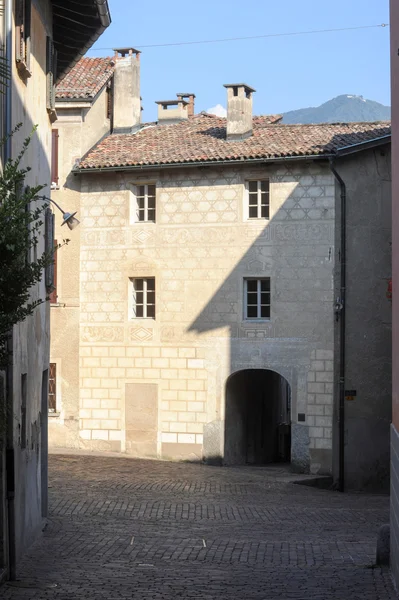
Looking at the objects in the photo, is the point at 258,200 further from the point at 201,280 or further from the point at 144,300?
the point at 144,300

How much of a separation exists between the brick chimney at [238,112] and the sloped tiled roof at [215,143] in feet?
0.90

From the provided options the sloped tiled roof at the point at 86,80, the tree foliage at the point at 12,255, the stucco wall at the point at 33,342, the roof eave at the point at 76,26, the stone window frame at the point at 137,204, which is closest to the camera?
the tree foliage at the point at 12,255

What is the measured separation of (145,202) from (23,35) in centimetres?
1697

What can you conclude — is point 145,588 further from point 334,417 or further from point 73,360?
point 73,360

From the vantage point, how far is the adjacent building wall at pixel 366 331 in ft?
97.0

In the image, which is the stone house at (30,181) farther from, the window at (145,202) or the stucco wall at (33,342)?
the window at (145,202)

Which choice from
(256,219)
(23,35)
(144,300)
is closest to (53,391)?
(144,300)

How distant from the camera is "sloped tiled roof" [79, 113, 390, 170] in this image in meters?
30.0

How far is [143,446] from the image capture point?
31.1 meters

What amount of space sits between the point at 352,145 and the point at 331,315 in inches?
179

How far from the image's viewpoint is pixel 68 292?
31922 mm

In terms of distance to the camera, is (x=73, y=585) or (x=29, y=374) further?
(x=29, y=374)

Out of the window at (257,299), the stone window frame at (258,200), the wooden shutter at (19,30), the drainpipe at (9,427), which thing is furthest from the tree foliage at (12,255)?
the stone window frame at (258,200)

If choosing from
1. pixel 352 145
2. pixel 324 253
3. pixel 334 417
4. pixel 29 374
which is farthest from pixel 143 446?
pixel 29 374
